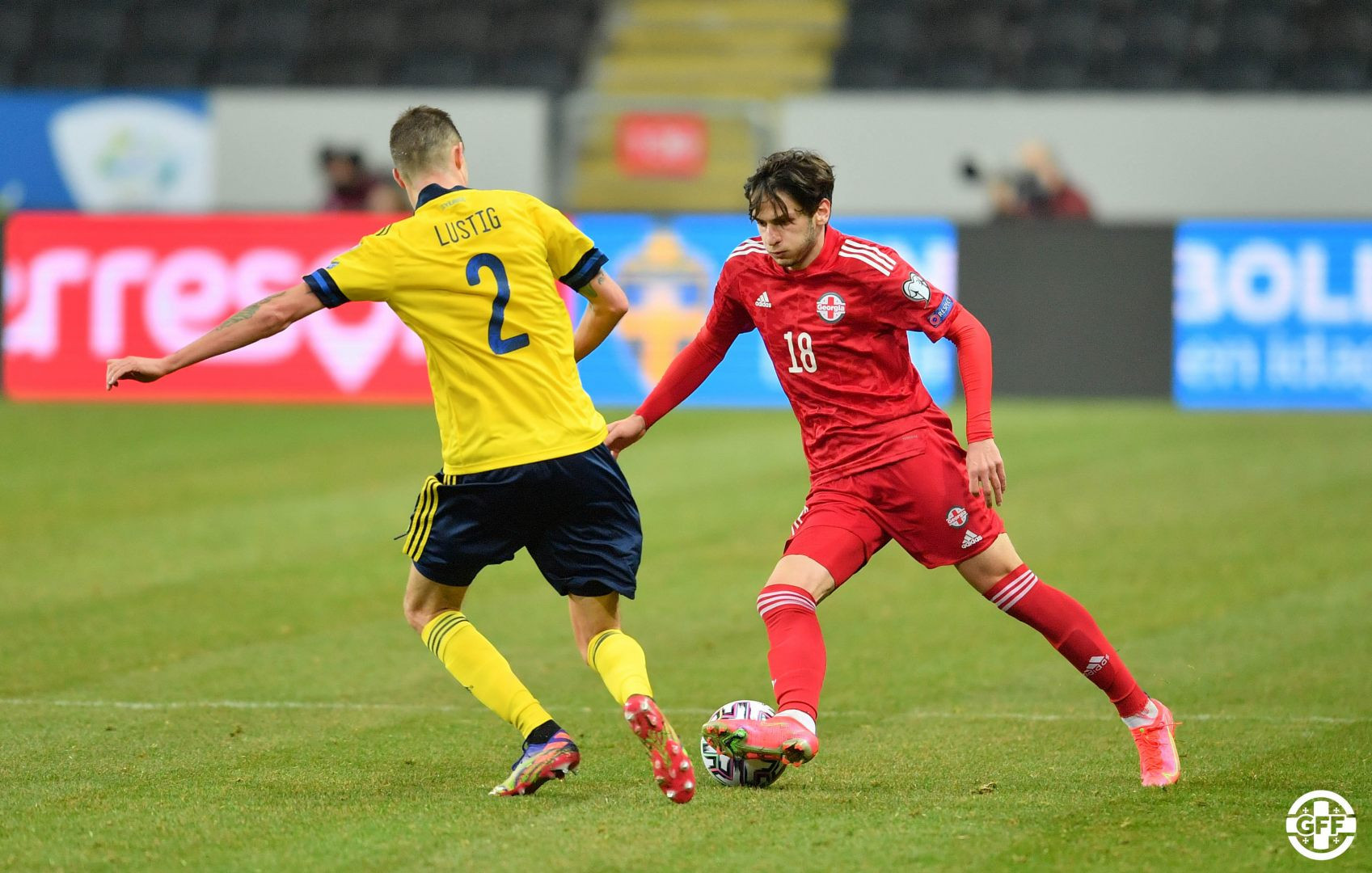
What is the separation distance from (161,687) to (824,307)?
3.08 metres

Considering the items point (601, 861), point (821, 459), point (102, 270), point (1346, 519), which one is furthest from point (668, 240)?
point (601, 861)

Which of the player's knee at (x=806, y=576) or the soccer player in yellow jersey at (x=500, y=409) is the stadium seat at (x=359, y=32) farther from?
the player's knee at (x=806, y=576)

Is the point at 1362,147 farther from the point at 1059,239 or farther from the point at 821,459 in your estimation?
the point at 821,459

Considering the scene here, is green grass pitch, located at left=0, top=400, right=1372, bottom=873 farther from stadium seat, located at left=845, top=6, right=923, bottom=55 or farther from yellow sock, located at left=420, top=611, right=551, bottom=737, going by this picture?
stadium seat, located at left=845, top=6, right=923, bottom=55

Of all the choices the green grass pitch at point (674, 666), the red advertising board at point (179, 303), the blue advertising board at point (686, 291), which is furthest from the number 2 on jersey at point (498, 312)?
the red advertising board at point (179, 303)

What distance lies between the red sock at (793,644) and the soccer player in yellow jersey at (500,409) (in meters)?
0.37

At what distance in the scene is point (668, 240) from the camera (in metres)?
14.2

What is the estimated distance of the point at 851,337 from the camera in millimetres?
5066

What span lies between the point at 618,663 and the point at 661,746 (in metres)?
0.34

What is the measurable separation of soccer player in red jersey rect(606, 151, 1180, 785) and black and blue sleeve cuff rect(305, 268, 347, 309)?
1.14m

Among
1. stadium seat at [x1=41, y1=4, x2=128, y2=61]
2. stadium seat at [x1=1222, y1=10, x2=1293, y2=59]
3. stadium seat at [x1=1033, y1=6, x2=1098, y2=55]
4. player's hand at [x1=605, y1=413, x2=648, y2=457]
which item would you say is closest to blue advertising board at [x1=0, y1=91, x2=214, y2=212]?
stadium seat at [x1=41, y1=4, x2=128, y2=61]

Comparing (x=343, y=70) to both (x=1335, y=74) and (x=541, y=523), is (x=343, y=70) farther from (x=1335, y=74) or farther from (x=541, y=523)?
(x=541, y=523)

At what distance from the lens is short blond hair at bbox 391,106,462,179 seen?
193 inches

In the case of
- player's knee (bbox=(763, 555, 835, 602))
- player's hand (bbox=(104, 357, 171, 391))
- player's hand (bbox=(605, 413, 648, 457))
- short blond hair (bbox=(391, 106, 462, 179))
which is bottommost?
player's knee (bbox=(763, 555, 835, 602))
